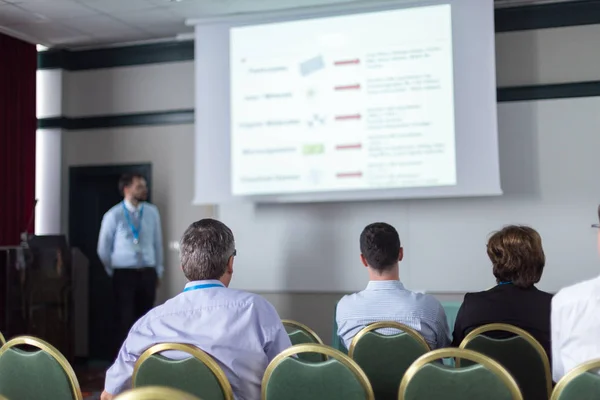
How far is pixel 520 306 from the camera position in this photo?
8.03ft

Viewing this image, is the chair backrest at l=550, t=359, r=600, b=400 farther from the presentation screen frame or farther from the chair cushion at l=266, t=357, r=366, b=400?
the presentation screen frame

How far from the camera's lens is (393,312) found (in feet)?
8.53

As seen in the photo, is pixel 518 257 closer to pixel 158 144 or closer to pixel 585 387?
pixel 585 387

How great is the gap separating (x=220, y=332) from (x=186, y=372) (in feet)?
0.51

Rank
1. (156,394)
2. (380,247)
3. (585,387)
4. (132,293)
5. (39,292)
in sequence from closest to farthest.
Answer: (156,394)
(585,387)
(380,247)
(39,292)
(132,293)

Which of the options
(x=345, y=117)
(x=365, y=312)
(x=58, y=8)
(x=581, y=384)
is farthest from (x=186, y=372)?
(x=58, y=8)

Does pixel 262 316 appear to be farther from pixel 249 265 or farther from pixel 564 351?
pixel 249 265

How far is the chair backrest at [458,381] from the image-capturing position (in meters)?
1.71

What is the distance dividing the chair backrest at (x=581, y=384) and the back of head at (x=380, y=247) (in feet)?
3.76

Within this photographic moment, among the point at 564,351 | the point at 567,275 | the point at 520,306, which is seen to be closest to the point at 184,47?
the point at 567,275

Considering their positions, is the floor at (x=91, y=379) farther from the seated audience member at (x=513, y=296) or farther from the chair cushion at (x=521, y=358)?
the chair cushion at (x=521, y=358)

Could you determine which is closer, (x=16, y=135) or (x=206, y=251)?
(x=206, y=251)

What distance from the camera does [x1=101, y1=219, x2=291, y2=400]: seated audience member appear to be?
203 cm

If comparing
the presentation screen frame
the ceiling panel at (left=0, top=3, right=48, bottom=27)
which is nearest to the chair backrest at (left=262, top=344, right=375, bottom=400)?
the presentation screen frame
